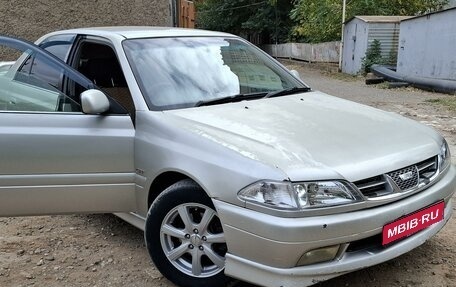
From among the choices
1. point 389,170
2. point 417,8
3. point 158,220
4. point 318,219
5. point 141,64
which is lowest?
point 158,220

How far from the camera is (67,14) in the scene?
9.27 m

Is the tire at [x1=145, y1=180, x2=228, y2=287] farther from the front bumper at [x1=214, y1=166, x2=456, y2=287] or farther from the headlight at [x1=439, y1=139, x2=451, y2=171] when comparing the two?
the headlight at [x1=439, y1=139, x2=451, y2=171]

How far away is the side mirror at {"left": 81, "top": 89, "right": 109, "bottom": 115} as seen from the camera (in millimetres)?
3111

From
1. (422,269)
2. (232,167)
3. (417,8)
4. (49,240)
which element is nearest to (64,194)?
(49,240)

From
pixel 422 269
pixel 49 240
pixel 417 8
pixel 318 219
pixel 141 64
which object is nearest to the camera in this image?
pixel 318 219

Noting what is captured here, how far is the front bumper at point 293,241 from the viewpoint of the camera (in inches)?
94.7

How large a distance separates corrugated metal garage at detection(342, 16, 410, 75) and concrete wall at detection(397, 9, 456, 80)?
2.08 meters

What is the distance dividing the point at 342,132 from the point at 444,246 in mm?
1300

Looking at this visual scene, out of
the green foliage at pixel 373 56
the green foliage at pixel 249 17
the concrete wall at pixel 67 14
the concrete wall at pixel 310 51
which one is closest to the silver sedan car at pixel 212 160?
the concrete wall at pixel 67 14

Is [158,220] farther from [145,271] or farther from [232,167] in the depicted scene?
[232,167]

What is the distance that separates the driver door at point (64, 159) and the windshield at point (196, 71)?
13.3 inches

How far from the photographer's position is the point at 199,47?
3.86 meters

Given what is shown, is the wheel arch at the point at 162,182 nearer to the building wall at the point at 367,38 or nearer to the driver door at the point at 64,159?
the driver door at the point at 64,159

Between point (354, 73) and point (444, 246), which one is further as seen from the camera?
point (354, 73)
